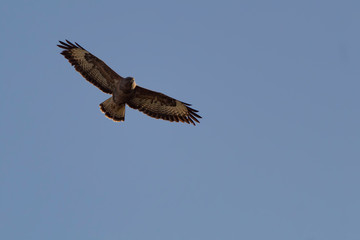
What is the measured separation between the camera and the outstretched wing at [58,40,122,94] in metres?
11.4

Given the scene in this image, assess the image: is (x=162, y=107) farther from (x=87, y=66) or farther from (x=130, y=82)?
(x=87, y=66)

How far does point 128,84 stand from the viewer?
35.1 feet

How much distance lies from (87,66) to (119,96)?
4.22 feet

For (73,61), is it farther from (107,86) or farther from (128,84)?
(128,84)

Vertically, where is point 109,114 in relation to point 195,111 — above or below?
below

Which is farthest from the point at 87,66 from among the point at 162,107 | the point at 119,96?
the point at 162,107

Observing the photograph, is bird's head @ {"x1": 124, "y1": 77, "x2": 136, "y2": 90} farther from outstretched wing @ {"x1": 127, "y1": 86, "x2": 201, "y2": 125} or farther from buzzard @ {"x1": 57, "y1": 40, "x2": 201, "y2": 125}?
outstretched wing @ {"x1": 127, "y1": 86, "x2": 201, "y2": 125}

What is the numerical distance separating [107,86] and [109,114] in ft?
2.49

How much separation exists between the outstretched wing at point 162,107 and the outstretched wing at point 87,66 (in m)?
0.77

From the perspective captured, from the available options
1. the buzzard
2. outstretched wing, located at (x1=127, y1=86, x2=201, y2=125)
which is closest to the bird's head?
the buzzard

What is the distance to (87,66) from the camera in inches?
452

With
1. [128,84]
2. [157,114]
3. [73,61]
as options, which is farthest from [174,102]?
[73,61]

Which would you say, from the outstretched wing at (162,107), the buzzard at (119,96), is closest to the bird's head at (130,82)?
the buzzard at (119,96)

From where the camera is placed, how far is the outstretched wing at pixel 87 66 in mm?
11367
